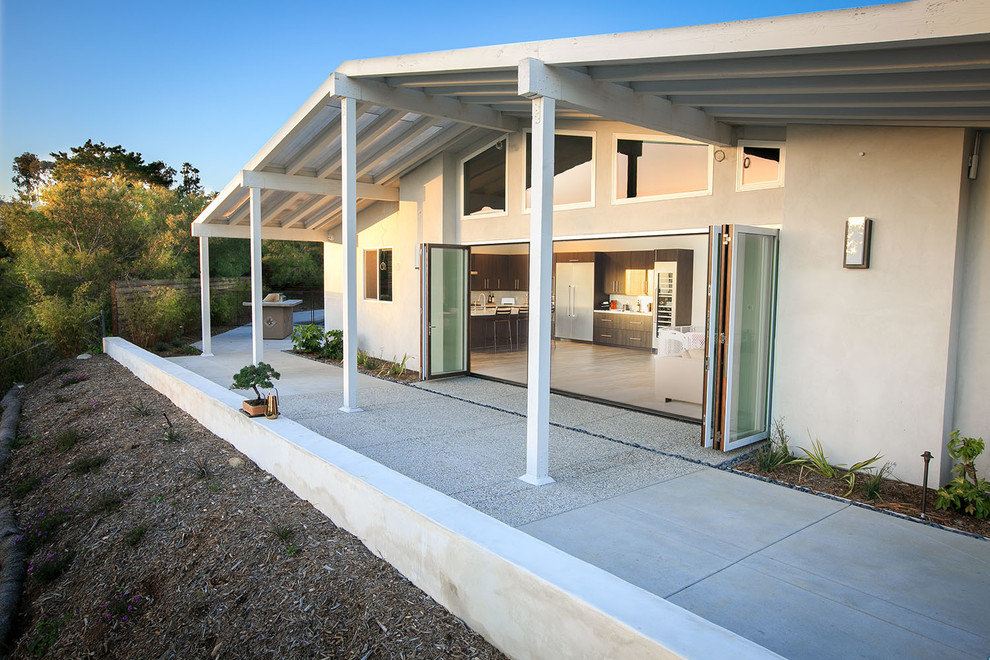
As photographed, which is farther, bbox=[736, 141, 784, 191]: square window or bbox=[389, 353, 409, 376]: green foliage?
bbox=[389, 353, 409, 376]: green foliage

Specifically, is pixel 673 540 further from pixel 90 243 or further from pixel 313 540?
pixel 90 243

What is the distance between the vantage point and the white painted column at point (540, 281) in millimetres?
4543

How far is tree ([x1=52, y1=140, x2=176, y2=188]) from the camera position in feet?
91.1

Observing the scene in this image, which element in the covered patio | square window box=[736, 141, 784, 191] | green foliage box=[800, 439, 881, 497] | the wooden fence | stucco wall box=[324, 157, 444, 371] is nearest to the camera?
the covered patio

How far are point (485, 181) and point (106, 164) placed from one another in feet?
90.1

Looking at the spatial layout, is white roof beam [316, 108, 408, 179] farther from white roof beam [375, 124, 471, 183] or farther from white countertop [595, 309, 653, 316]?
white countertop [595, 309, 653, 316]

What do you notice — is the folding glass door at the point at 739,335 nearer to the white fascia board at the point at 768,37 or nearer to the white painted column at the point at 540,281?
the white painted column at the point at 540,281

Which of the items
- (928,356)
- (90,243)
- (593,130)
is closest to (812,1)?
(593,130)

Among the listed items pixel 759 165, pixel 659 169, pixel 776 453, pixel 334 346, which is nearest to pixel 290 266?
pixel 334 346

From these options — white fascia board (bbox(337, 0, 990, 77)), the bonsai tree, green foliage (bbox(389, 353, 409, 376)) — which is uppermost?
white fascia board (bbox(337, 0, 990, 77))

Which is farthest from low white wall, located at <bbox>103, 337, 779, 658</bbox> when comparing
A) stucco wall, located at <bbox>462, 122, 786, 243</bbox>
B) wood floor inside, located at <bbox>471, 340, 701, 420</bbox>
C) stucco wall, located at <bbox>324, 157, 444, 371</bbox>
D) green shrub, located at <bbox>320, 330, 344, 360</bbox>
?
green shrub, located at <bbox>320, 330, 344, 360</bbox>

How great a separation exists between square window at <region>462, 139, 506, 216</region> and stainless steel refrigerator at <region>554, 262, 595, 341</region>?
19.8 ft

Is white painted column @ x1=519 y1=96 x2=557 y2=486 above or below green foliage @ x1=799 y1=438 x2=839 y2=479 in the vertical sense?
above

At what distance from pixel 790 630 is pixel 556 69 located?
3.75 meters
